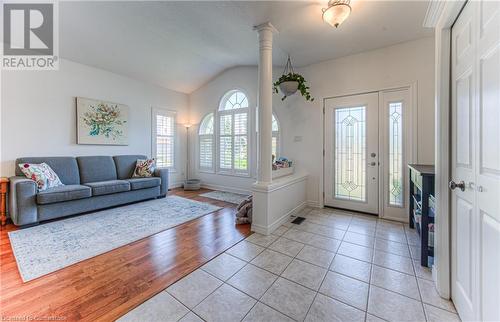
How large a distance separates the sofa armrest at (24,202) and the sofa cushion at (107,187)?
70 centimetres

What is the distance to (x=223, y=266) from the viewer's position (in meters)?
2.03

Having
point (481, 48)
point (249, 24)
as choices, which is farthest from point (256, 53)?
point (481, 48)

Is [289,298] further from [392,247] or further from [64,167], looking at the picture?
[64,167]

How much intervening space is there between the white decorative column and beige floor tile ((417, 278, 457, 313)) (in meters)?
1.84

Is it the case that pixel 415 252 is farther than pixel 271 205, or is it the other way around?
pixel 271 205

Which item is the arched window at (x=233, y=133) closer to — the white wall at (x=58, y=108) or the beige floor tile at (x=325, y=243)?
the white wall at (x=58, y=108)

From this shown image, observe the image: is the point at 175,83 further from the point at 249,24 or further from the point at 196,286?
the point at 196,286

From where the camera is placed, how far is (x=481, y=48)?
117 cm

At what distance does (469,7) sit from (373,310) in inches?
83.8

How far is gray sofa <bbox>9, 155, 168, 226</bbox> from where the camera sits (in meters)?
2.89

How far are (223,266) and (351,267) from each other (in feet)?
4.10

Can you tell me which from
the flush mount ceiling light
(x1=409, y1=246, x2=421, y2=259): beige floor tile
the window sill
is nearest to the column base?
(x1=409, y1=246, x2=421, y2=259): beige floor tile

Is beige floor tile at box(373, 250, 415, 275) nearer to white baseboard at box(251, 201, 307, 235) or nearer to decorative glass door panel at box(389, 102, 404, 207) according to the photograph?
white baseboard at box(251, 201, 307, 235)

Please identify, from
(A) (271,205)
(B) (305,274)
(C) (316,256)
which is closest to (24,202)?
(A) (271,205)
